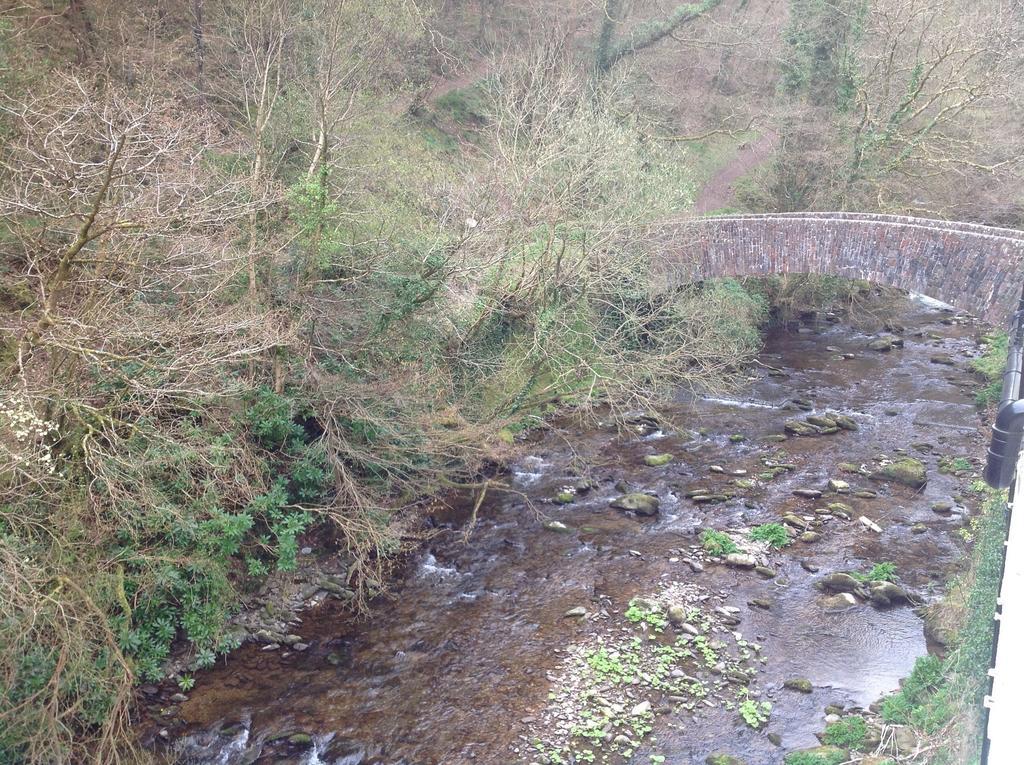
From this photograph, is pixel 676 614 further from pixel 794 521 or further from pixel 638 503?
pixel 794 521

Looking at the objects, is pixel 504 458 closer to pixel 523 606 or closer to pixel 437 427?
pixel 437 427

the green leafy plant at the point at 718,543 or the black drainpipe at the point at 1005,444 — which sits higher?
the black drainpipe at the point at 1005,444

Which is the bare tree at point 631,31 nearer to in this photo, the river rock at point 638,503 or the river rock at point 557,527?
the river rock at point 638,503

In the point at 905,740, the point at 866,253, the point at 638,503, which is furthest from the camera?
the point at 866,253

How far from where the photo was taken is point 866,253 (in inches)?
586

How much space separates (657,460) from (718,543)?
3127 mm

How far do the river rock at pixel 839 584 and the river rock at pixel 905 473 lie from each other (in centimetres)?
368

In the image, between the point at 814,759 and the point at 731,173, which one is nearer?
the point at 814,759

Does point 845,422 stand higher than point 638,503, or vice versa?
point 845,422

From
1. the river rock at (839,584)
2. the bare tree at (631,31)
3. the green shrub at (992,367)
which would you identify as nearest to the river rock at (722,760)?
the river rock at (839,584)

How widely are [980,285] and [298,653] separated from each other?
1237cm

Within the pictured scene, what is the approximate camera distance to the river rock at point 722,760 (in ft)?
27.4

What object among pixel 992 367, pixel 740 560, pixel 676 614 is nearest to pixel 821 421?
pixel 992 367

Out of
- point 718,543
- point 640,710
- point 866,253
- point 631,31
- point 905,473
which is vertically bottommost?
point 640,710
